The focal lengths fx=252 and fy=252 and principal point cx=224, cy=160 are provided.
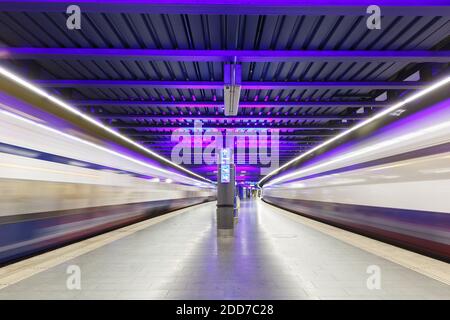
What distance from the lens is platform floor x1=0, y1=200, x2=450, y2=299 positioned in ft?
9.91

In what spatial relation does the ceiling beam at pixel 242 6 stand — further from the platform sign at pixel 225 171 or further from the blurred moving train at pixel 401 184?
the platform sign at pixel 225 171

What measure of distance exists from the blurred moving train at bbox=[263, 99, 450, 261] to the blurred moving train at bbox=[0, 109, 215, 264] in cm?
701

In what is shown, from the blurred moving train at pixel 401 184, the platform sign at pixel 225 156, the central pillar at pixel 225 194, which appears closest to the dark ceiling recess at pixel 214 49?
the blurred moving train at pixel 401 184

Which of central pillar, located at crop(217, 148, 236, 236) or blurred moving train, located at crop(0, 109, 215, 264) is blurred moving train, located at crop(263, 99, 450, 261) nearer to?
central pillar, located at crop(217, 148, 236, 236)

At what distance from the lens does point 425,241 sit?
15.1ft

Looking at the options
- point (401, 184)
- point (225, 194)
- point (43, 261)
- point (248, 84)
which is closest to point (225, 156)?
point (225, 194)

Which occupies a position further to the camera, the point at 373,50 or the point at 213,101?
the point at 213,101

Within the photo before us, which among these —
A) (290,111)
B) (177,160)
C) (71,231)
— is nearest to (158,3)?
(71,231)

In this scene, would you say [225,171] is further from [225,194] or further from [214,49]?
[214,49]

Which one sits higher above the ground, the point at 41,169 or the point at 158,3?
the point at 158,3

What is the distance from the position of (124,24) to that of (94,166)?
3840 millimetres

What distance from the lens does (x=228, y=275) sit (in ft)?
11.9

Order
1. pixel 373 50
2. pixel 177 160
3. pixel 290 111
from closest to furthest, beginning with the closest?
1. pixel 373 50
2. pixel 290 111
3. pixel 177 160

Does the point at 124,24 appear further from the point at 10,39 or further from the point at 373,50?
the point at 373,50
